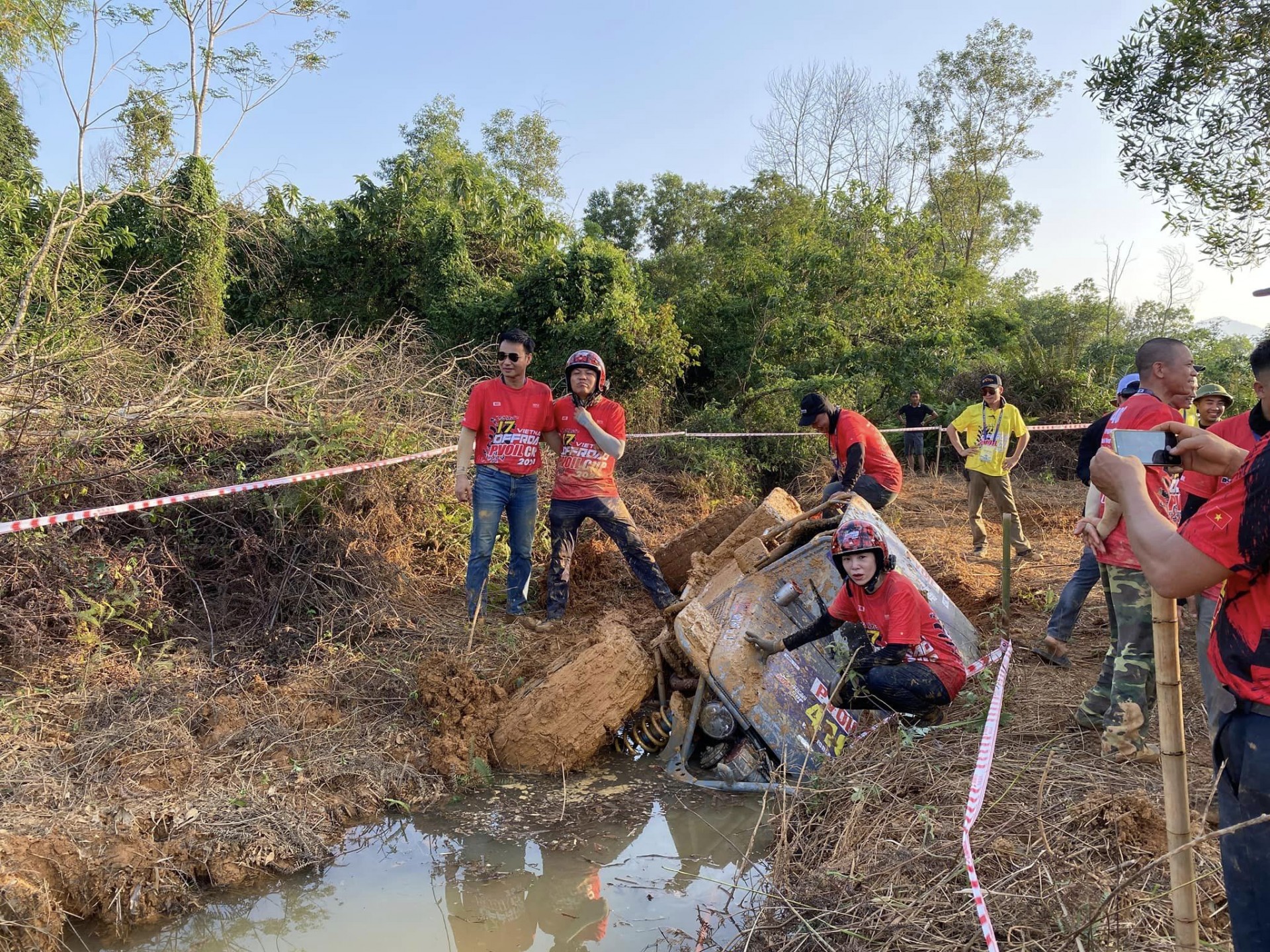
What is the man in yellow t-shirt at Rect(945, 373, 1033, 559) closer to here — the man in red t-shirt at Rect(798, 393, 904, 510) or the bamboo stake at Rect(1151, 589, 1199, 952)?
the man in red t-shirt at Rect(798, 393, 904, 510)

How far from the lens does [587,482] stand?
548cm

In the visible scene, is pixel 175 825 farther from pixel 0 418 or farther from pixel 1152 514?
pixel 1152 514

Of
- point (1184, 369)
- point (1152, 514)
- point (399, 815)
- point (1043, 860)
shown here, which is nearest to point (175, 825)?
point (399, 815)

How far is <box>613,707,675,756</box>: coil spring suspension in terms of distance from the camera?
446 centimetres

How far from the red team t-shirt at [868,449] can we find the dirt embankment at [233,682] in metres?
1.86

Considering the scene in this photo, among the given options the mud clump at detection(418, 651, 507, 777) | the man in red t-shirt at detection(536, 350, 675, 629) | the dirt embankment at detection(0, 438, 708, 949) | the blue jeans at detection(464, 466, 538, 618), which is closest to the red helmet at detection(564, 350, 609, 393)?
the man in red t-shirt at detection(536, 350, 675, 629)

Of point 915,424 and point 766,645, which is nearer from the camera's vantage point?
point 766,645

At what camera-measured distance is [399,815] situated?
12.4 ft

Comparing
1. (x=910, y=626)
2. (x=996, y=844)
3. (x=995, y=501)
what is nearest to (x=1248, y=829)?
(x=996, y=844)

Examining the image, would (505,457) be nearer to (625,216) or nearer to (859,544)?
(859,544)

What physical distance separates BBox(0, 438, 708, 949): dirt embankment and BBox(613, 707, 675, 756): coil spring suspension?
1.81 feet

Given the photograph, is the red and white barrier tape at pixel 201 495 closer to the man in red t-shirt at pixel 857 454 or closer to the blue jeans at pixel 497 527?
the blue jeans at pixel 497 527

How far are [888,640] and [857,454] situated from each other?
7.51 feet

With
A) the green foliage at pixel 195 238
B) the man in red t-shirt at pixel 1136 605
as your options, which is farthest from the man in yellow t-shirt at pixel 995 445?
the green foliage at pixel 195 238
